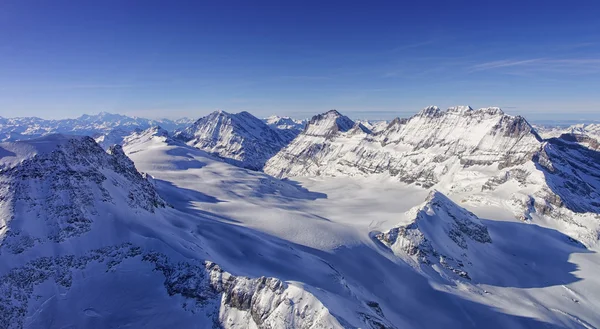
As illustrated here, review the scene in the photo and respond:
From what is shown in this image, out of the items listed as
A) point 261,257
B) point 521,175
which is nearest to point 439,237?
point 261,257

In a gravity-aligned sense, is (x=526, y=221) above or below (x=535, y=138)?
below

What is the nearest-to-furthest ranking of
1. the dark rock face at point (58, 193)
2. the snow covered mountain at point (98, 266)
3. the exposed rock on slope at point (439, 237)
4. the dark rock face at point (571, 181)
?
the snow covered mountain at point (98, 266), the dark rock face at point (58, 193), the exposed rock on slope at point (439, 237), the dark rock face at point (571, 181)

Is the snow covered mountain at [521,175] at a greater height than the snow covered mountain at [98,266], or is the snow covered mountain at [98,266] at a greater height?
the snow covered mountain at [98,266]

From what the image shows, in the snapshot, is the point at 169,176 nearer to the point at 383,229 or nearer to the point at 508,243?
the point at 383,229

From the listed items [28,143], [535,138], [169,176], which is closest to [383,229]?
[28,143]

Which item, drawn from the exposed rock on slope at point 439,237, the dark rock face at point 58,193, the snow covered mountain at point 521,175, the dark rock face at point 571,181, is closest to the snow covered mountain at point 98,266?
the dark rock face at point 58,193

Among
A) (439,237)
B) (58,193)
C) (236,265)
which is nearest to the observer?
(58,193)

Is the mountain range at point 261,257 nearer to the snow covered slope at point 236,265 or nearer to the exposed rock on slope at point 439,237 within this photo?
the snow covered slope at point 236,265

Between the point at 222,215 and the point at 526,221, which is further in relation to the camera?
the point at 526,221

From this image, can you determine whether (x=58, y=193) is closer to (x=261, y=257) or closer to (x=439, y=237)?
(x=261, y=257)

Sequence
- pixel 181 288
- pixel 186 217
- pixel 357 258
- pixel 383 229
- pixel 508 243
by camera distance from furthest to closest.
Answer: pixel 508 243
pixel 383 229
pixel 357 258
pixel 186 217
pixel 181 288

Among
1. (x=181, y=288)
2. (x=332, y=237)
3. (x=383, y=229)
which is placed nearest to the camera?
(x=181, y=288)
